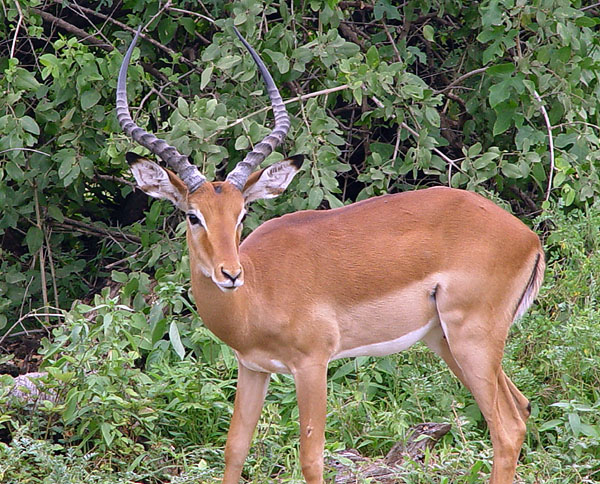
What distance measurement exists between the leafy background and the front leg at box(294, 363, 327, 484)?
47 centimetres

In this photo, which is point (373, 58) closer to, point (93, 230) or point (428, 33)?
point (428, 33)

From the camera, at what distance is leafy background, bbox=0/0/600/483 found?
4785mm

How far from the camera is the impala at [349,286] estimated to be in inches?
163

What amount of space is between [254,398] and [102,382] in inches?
32.7

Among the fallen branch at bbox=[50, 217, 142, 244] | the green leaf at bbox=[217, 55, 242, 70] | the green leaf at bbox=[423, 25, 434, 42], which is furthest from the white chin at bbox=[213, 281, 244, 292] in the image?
the green leaf at bbox=[423, 25, 434, 42]

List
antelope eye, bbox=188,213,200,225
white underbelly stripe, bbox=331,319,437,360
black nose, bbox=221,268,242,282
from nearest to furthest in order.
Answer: black nose, bbox=221,268,242,282 → antelope eye, bbox=188,213,200,225 → white underbelly stripe, bbox=331,319,437,360

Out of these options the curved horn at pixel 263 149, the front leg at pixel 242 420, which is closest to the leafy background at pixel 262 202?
the front leg at pixel 242 420

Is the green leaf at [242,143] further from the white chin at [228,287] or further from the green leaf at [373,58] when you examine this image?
the white chin at [228,287]

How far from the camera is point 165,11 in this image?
6090mm

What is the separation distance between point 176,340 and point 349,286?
3.91ft

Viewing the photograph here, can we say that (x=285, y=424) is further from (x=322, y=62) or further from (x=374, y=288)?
(x=322, y=62)

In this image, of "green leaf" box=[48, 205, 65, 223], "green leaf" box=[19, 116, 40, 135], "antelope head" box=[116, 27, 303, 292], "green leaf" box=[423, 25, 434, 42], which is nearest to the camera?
"antelope head" box=[116, 27, 303, 292]

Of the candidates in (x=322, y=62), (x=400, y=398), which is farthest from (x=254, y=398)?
(x=322, y=62)

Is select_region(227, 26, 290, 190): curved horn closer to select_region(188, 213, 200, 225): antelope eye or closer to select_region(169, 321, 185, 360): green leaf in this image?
select_region(188, 213, 200, 225): antelope eye
